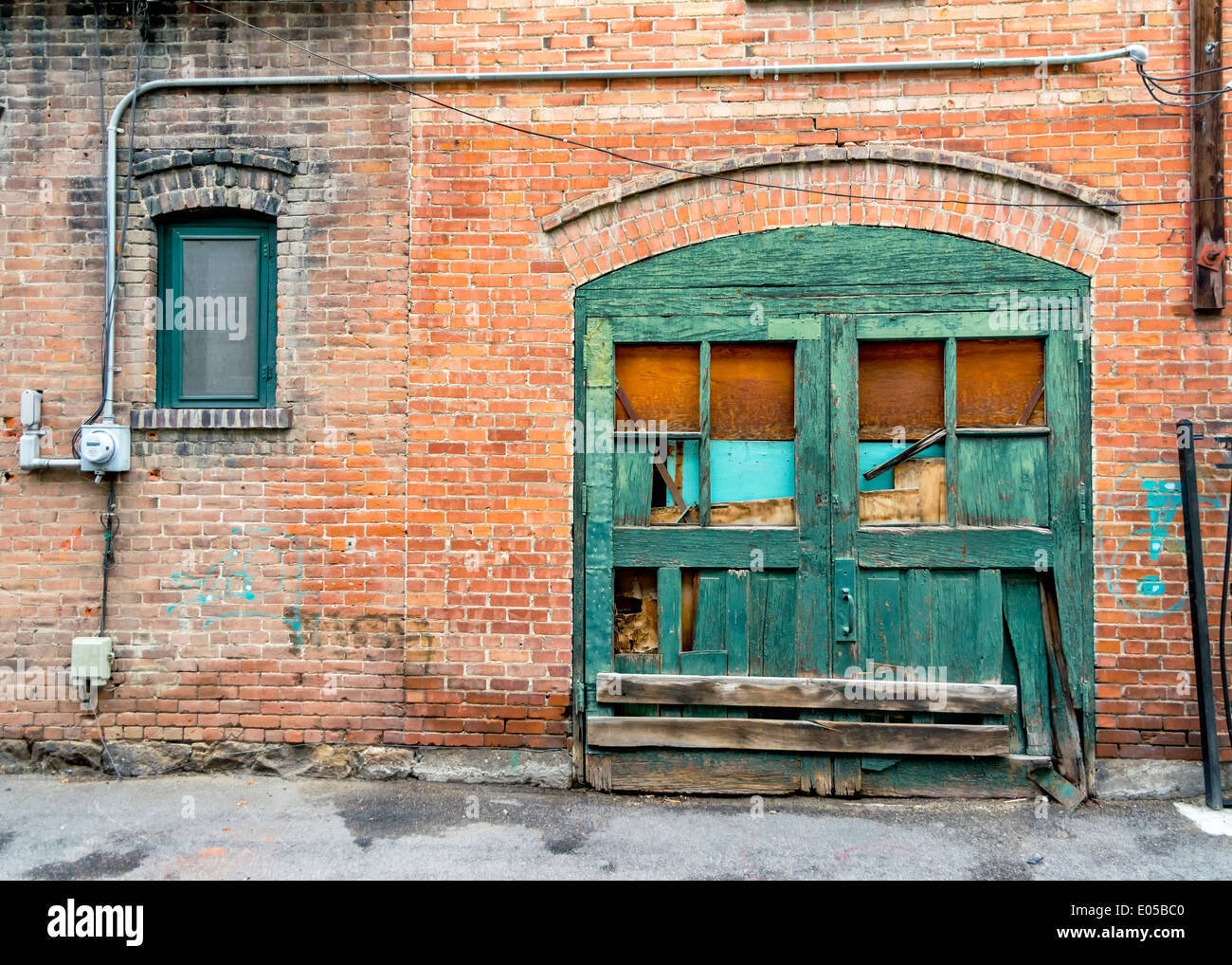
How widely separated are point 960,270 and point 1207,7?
1.92 m

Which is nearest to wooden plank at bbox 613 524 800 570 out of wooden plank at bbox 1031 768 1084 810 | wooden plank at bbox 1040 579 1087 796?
wooden plank at bbox 1040 579 1087 796

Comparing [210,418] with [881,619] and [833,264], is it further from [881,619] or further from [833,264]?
[881,619]

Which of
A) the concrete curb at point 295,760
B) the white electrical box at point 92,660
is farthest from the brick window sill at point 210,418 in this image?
the concrete curb at point 295,760

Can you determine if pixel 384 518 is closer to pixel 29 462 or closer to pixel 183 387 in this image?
pixel 183 387

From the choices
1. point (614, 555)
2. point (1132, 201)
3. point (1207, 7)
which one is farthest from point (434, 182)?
point (1207, 7)

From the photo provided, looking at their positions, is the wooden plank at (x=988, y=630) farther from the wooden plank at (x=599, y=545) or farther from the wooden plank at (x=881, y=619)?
the wooden plank at (x=599, y=545)

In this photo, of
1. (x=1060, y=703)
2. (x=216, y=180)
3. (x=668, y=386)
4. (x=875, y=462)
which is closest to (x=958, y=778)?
(x=1060, y=703)

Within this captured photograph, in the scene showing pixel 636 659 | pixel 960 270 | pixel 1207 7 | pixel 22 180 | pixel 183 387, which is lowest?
pixel 636 659

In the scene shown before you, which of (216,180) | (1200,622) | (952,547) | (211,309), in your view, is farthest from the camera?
(211,309)

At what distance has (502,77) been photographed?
4.55 meters

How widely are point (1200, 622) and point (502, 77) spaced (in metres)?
4.93

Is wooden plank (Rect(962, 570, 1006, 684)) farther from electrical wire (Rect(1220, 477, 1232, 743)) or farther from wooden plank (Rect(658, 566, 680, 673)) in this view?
wooden plank (Rect(658, 566, 680, 673))

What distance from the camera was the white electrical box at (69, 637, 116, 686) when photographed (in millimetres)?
4590

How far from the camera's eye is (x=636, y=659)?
179 inches
